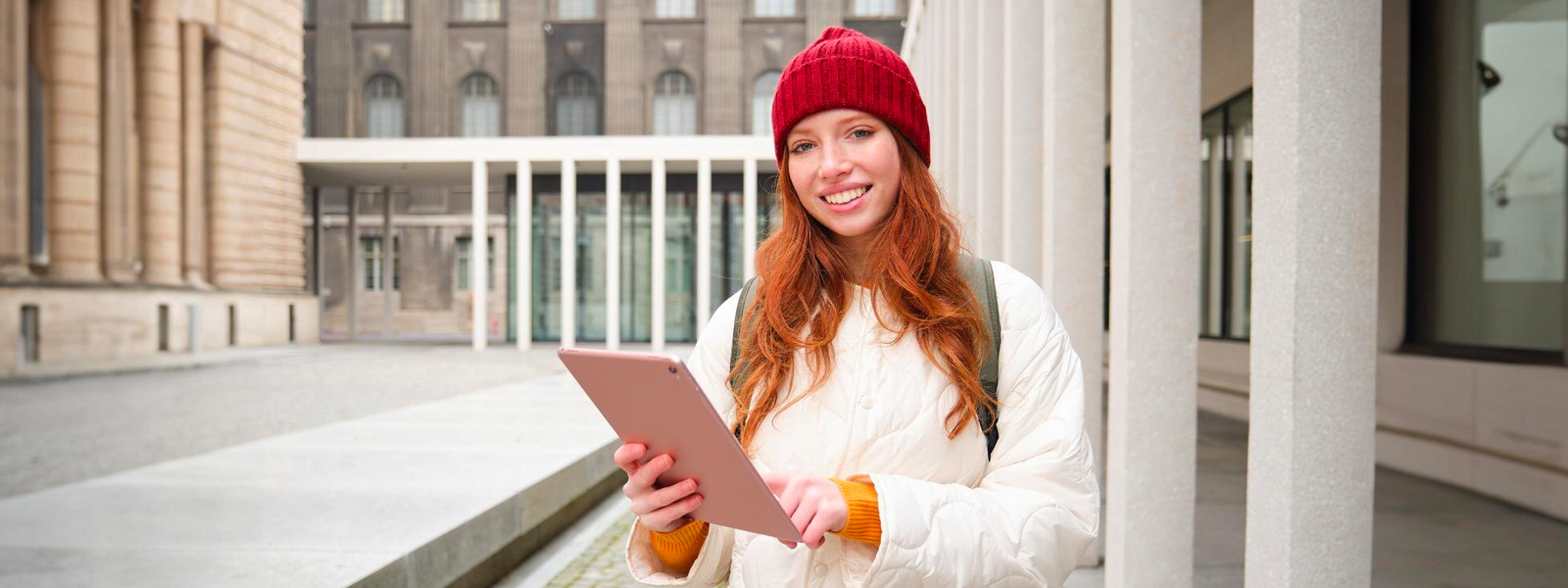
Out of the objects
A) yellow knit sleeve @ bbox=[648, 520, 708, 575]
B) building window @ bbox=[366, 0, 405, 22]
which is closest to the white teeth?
yellow knit sleeve @ bbox=[648, 520, 708, 575]

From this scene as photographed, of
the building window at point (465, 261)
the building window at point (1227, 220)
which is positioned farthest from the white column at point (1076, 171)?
the building window at point (465, 261)

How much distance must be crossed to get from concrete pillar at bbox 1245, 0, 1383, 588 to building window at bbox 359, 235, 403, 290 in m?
40.5

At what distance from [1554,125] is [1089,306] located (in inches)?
167

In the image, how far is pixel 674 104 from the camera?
3797 centimetres

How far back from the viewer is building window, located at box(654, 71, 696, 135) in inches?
1494

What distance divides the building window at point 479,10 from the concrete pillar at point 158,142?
1583cm

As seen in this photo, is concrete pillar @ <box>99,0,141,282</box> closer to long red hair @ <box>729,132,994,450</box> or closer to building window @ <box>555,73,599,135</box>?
building window @ <box>555,73,599,135</box>

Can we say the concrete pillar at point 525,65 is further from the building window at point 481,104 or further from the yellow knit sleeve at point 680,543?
the yellow knit sleeve at point 680,543

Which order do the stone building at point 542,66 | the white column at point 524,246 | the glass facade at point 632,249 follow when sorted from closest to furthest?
the white column at point 524,246 < the glass facade at point 632,249 < the stone building at point 542,66

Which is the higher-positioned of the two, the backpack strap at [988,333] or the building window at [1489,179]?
the building window at [1489,179]

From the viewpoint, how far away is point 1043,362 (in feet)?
5.48

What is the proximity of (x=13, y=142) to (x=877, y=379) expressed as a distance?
2282 cm

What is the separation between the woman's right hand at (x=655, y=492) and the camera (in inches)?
59.5

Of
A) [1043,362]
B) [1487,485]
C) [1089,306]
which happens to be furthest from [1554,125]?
[1043,362]
